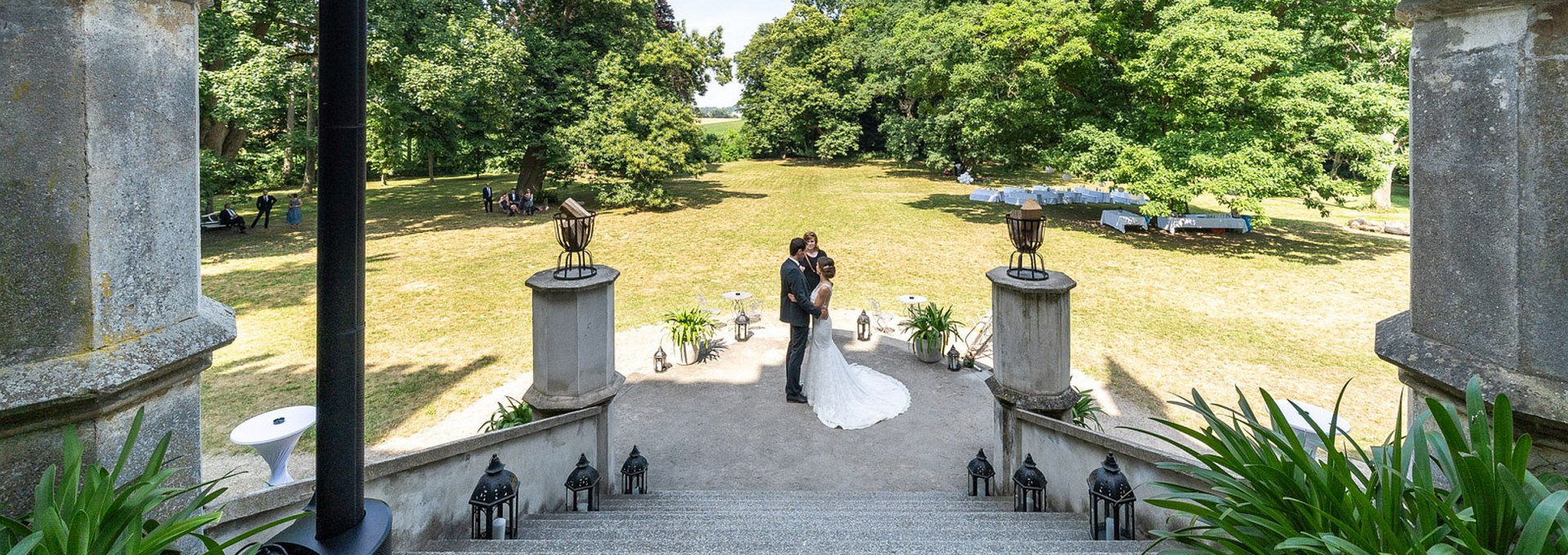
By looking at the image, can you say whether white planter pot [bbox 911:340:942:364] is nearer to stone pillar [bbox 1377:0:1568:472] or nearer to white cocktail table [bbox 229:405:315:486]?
stone pillar [bbox 1377:0:1568:472]

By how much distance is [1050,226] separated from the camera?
2042 centimetres

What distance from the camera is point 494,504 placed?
3.38m

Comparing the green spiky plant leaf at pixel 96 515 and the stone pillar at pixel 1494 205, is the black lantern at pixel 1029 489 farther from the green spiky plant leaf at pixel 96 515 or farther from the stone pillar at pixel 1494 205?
the green spiky plant leaf at pixel 96 515

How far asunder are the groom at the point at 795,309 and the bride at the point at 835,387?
11 centimetres

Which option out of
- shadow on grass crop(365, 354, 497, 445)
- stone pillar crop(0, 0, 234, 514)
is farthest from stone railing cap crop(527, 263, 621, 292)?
shadow on grass crop(365, 354, 497, 445)

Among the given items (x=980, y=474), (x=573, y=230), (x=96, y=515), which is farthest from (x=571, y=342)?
(x=980, y=474)

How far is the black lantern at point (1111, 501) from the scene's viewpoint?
134 inches

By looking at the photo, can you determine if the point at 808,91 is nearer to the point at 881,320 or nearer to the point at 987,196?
the point at 987,196

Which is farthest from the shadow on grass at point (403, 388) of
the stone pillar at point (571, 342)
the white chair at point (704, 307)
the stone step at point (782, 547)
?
the stone step at point (782, 547)

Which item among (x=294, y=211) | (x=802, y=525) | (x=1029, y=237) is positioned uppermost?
(x=294, y=211)

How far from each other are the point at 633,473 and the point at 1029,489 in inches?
105

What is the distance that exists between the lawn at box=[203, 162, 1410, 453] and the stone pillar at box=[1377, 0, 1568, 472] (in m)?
5.38

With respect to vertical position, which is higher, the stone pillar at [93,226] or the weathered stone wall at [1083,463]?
the stone pillar at [93,226]

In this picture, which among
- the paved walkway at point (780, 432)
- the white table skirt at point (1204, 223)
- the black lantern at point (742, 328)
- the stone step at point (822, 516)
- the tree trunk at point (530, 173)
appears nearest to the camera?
the stone step at point (822, 516)
